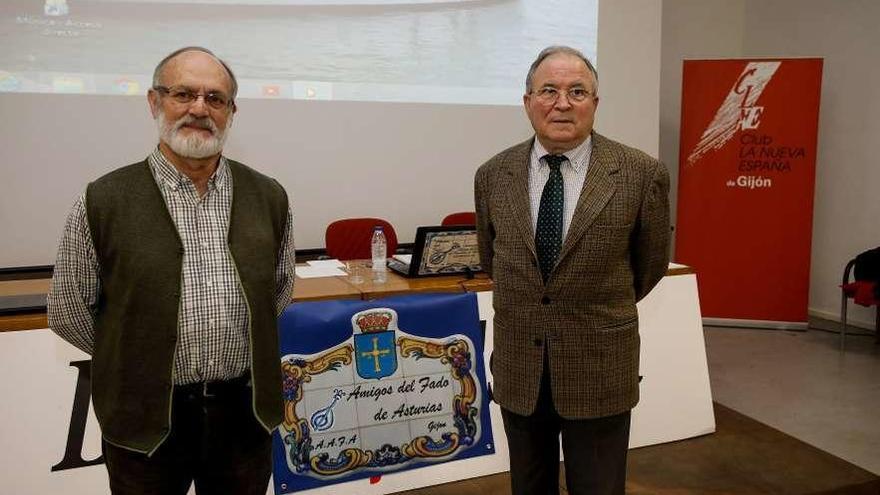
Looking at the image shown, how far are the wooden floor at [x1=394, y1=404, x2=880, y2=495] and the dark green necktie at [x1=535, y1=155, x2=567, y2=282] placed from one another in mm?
1310

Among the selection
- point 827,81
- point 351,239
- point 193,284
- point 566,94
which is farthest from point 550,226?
point 827,81

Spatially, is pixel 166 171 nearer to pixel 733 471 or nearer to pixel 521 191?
pixel 521 191

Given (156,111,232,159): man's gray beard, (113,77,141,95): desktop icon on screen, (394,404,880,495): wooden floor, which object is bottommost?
(394,404,880,495): wooden floor

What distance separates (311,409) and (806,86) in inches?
187

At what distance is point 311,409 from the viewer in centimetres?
252

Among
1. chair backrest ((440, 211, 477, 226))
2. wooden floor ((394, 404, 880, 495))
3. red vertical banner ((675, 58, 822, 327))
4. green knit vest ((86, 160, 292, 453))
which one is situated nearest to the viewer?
green knit vest ((86, 160, 292, 453))

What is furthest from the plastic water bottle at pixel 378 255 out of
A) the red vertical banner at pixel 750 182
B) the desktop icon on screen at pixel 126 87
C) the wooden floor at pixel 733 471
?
the red vertical banner at pixel 750 182

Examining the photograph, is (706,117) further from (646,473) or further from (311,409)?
(311,409)

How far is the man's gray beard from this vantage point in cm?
144

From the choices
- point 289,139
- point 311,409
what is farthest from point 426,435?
point 289,139

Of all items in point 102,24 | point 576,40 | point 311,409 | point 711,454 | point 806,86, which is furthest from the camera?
point 806,86

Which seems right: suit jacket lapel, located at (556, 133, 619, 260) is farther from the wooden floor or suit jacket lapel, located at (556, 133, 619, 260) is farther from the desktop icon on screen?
the desktop icon on screen

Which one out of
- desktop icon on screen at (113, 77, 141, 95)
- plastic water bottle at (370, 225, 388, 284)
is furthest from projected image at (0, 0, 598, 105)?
plastic water bottle at (370, 225, 388, 284)

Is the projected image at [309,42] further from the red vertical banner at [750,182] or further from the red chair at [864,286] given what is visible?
the red chair at [864,286]
